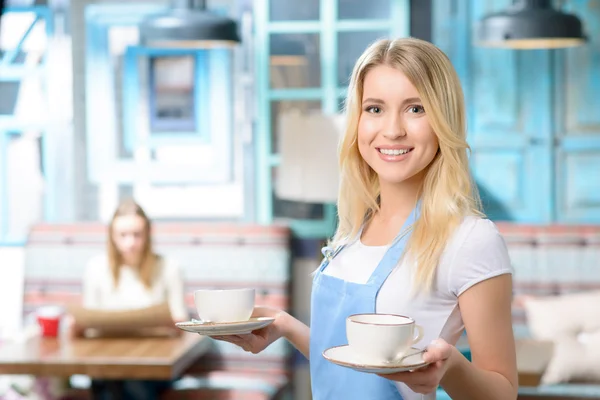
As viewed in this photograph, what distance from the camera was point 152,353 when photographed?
136 inches

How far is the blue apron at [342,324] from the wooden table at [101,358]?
71.5 inches

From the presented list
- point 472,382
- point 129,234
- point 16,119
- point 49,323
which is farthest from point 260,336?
point 16,119

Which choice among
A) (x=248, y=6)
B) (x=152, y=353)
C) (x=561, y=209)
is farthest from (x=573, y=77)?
(x=152, y=353)

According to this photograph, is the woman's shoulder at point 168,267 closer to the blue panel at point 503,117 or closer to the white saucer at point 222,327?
the blue panel at point 503,117

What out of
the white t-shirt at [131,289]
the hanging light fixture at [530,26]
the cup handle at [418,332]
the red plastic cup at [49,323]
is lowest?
the red plastic cup at [49,323]

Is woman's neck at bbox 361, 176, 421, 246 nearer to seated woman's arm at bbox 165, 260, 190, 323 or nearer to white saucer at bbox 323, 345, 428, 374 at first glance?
white saucer at bbox 323, 345, 428, 374

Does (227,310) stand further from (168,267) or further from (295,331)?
(168,267)

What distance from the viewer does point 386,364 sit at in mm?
1209

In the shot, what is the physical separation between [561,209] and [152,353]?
7.16 feet

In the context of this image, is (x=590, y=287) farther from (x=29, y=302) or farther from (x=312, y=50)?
(x=29, y=302)

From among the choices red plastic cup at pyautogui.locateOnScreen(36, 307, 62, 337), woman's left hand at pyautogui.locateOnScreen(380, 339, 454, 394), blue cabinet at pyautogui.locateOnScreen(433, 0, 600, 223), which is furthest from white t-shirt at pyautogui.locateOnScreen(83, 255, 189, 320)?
woman's left hand at pyautogui.locateOnScreen(380, 339, 454, 394)

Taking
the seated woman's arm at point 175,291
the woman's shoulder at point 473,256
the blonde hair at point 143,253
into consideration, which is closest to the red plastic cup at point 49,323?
the blonde hair at point 143,253

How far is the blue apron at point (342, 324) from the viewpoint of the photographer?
1.48 metres

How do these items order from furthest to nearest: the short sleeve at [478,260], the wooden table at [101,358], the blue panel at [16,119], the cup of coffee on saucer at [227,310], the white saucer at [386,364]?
the blue panel at [16,119]
the wooden table at [101,358]
the cup of coffee on saucer at [227,310]
the short sleeve at [478,260]
the white saucer at [386,364]
